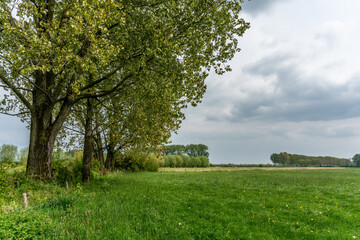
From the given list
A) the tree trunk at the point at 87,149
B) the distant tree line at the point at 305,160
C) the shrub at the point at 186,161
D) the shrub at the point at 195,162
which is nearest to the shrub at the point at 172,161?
the shrub at the point at 186,161

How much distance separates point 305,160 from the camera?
137m

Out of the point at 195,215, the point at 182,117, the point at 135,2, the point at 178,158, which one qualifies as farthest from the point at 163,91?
the point at 178,158

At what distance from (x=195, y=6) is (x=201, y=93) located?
219 inches

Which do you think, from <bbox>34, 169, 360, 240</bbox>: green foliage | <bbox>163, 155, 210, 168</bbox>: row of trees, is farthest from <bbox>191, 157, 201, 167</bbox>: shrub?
<bbox>34, 169, 360, 240</bbox>: green foliage

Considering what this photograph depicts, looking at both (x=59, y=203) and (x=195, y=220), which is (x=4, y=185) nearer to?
(x=59, y=203)

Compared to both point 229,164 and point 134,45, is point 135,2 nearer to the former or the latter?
point 134,45

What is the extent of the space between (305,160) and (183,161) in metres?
99.9

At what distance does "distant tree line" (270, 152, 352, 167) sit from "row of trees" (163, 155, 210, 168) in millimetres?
74573

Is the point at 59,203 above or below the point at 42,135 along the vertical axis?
below

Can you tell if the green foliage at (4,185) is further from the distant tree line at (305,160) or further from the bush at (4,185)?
the distant tree line at (305,160)

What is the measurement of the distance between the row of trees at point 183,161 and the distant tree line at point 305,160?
74573 mm

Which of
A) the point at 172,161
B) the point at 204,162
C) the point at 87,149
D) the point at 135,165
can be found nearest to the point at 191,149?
the point at 204,162

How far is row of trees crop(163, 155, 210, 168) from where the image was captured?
74875 millimetres

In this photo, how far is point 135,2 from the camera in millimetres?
13547
